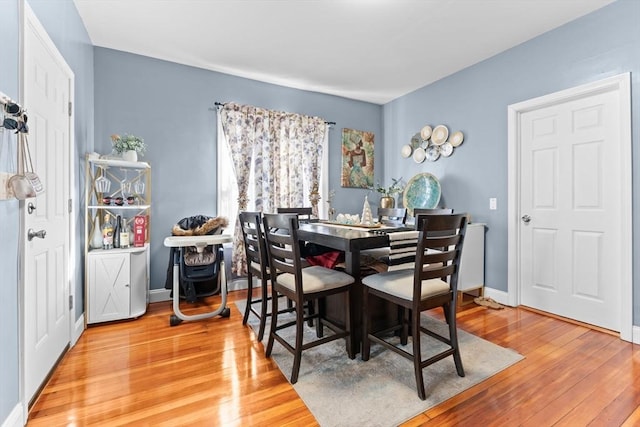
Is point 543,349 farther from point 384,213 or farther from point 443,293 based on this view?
point 384,213

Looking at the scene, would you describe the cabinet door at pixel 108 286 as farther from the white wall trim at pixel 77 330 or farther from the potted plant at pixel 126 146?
the potted plant at pixel 126 146

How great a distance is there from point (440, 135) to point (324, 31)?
2.01m

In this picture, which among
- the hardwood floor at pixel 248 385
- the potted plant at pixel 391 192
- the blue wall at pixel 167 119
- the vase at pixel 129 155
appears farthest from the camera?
the potted plant at pixel 391 192

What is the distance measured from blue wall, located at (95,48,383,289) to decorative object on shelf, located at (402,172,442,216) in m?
2.36

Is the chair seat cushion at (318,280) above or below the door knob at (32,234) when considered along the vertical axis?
below

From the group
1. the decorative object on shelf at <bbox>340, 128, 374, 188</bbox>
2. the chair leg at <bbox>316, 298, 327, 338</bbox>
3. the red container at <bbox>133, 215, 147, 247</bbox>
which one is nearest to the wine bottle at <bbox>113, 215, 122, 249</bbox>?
the red container at <bbox>133, 215, 147, 247</bbox>

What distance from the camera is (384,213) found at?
3408 mm

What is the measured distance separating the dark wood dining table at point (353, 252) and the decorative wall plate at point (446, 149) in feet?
7.33

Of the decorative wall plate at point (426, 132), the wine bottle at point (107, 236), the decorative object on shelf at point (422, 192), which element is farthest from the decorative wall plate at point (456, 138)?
the wine bottle at point (107, 236)

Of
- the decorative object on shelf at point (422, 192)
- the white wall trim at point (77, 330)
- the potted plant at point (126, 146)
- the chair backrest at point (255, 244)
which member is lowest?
the white wall trim at point (77, 330)

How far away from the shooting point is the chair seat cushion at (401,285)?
1790 mm

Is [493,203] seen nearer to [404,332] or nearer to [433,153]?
[433,153]

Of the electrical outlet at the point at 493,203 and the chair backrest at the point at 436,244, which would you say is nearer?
the chair backrest at the point at 436,244

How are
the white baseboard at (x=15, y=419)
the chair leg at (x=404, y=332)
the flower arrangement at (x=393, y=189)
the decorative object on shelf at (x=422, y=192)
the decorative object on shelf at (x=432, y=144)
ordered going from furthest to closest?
the flower arrangement at (x=393, y=189) → the decorative object on shelf at (x=422, y=192) → the decorative object on shelf at (x=432, y=144) → the chair leg at (x=404, y=332) → the white baseboard at (x=15, y=419)
